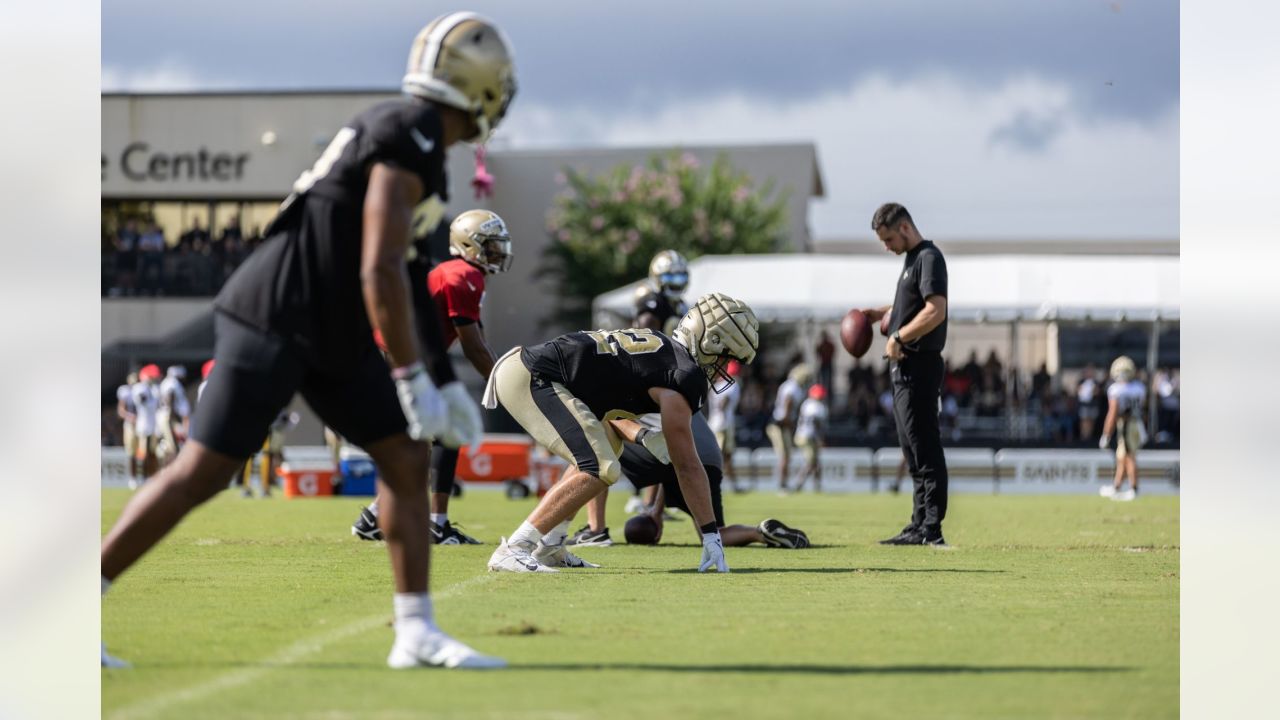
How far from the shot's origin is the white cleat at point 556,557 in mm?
8688

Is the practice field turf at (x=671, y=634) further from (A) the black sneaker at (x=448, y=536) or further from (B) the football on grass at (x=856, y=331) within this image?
(B) the football on grass at (x=856, y=331)

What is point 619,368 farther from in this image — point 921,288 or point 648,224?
point 648,224

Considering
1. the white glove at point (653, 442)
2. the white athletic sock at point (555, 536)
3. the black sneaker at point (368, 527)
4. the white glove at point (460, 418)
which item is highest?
the white glove at point (460, 418)

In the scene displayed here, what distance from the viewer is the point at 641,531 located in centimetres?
1095

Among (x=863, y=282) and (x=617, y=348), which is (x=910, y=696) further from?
(x=863, y=282)

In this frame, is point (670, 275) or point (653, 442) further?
point (670, 275)

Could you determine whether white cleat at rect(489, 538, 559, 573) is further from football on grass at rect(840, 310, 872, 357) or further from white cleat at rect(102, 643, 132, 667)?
football on grass at rect(840, 310, 872, 357)

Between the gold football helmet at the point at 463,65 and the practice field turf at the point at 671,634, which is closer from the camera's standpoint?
the practice field turf at the point at 671,634

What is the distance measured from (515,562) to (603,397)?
1.02 metres

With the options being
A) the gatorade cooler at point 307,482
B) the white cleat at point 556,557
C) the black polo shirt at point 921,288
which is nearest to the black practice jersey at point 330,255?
the white cleat at point 556,557

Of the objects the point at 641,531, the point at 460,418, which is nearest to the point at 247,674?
the point at 460,418

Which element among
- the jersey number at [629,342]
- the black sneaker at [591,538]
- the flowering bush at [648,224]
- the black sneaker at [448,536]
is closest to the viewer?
the jersey number at [629,342]

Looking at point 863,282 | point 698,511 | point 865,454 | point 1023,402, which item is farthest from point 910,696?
point 1023,402
